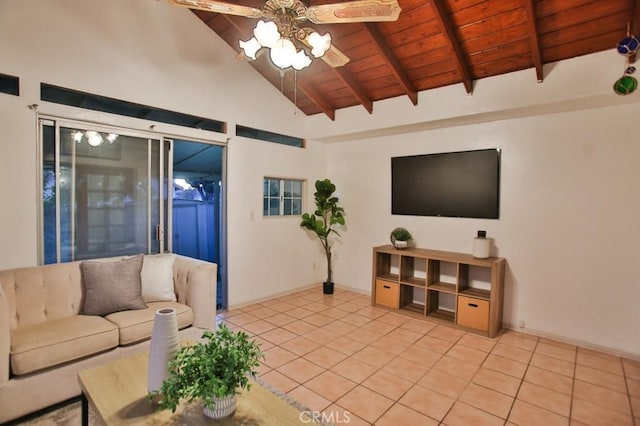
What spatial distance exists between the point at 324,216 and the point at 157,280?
2.73 meters

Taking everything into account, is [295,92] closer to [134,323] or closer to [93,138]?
[93,138]

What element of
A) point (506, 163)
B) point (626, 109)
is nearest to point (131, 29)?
point (506, 163)

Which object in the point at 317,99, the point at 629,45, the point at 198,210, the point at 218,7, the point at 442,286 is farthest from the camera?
the point at 198,210

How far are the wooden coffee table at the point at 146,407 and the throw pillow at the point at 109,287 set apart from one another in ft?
3.04

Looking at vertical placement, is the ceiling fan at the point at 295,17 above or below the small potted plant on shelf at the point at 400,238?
above

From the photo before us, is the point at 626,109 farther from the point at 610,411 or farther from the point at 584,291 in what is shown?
the point at 610,411

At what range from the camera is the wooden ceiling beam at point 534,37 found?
2596mm

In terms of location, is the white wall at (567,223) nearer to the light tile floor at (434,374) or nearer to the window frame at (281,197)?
the light tile floor at (434,374)

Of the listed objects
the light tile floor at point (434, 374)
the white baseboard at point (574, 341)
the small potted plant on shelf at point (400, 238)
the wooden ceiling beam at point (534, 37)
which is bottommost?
the light tile floor at point (434, 374)

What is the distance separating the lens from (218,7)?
7.04ft

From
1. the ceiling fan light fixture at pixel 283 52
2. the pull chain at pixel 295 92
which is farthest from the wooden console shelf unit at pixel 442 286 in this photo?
the ceiling fan light fixture at pixel 283 52

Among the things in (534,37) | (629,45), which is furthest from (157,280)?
(629,45)

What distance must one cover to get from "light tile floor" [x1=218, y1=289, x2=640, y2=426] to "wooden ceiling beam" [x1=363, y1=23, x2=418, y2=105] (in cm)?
274

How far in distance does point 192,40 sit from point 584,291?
497 centimetres
